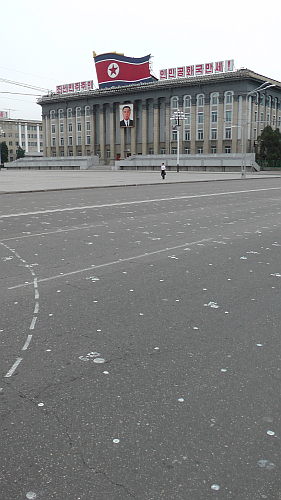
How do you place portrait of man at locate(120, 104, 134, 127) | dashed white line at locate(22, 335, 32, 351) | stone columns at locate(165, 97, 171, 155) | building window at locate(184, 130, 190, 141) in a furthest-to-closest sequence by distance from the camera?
portrait of man at locate(120, 104, 134, 127), stone columns at locate(165, 97, 171, 155), building window at locate(184, 130, 190, 141), dashed white line at locate(22, 335, 32, 351)

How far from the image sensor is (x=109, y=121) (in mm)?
112312

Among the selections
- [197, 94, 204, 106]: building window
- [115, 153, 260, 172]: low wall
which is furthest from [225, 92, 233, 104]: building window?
[115, 153, 260, 172]: low wall

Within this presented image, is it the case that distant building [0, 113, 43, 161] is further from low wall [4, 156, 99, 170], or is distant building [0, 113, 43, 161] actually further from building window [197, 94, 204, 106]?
building window [197, 94, 204, 106]

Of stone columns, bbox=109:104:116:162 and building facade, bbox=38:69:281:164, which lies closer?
building facade, bbox=38:69:281:164

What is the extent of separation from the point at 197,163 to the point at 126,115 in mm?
34812

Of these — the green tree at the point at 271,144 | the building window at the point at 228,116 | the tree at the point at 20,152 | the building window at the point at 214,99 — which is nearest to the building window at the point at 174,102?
the building window at the point at 214,99

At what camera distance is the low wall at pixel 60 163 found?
96562mm

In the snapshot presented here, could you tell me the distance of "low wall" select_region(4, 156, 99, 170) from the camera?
96.6m

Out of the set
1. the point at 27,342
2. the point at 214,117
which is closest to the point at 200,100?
the point at 214,117

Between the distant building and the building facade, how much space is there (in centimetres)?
4440

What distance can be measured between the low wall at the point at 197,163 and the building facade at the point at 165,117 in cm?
539

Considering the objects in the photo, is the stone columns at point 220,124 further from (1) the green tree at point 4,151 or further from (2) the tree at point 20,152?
(2) the tree at point 20,152

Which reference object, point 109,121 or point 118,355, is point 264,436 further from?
point 109,121

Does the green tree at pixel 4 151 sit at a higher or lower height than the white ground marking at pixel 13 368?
higher
